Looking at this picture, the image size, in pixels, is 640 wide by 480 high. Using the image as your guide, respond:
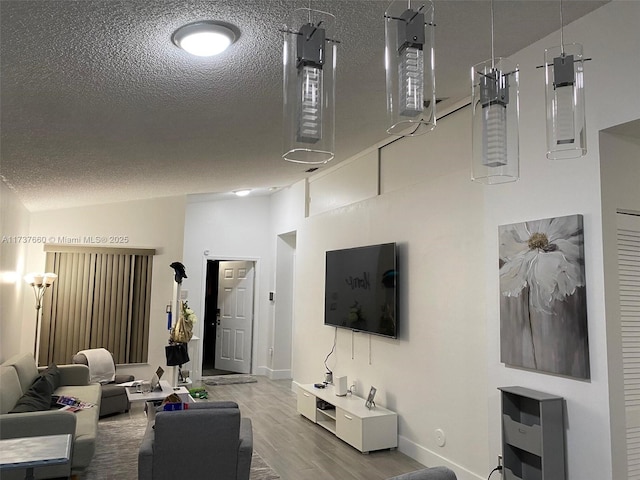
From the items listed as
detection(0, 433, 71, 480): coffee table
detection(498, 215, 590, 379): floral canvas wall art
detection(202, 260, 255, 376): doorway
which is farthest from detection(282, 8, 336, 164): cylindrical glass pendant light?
detection(202, 260, 255, 376): doorway

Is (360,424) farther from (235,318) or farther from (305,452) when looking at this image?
(235,318)

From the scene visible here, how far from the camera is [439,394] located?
4289mm

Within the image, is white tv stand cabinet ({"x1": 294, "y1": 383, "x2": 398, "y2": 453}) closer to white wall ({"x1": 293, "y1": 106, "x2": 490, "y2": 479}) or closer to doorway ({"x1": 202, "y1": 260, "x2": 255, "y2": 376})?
white wall ({"x1": 293, "y1": 106, "x2": 490, "y2": 479})

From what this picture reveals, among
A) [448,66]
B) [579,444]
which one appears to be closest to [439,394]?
[579,444]

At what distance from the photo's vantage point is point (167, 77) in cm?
259

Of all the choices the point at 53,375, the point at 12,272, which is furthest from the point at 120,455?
the point at 12,272

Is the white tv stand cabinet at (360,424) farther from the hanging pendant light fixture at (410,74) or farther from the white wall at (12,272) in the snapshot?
the hanging pendant light fixture at (410,74)

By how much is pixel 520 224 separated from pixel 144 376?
5517mm

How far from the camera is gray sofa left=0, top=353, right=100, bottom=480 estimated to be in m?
3.67

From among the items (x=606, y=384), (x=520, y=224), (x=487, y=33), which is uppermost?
(x=487, y=33)

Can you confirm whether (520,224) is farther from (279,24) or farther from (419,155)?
(279,24)

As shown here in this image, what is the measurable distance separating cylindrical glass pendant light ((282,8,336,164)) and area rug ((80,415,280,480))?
12.0 feet

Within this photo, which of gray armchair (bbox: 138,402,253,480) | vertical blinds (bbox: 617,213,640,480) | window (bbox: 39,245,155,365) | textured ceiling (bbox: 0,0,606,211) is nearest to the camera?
textured ceiling (bbox: 0,0,606,211)

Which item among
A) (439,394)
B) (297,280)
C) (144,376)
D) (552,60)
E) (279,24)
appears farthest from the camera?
(297,280)
